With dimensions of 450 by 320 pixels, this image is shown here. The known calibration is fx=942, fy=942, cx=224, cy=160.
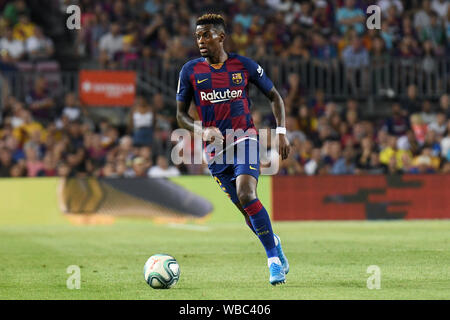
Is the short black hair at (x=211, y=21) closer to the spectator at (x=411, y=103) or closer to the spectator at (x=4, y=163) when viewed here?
the spectator at (x=4, y=163)

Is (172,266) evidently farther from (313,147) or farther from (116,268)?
(313,147)

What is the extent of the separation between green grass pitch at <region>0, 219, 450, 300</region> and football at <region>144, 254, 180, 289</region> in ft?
0.34

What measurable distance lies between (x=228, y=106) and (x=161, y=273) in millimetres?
1907

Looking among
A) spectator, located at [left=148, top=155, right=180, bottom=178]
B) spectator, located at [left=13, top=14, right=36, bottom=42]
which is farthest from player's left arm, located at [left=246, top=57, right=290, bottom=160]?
spectator, located at [left=13, top=14, right=36, bottom=42]

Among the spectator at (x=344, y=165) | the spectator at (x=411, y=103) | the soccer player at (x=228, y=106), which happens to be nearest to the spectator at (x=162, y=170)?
the spectator at (x=344, y=165)

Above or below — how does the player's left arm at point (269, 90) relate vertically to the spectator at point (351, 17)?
below

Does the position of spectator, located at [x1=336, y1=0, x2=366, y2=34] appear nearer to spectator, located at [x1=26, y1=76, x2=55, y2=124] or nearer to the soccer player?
spectator, located at [x1=26, y1=76, x2=55, y2=124]

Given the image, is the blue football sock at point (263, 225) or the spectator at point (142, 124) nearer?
the blue football sock at point (263, 225)

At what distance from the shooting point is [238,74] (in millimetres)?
10023

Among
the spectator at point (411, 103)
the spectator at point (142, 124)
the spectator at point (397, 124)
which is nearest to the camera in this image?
the spectator at point (142, 124)

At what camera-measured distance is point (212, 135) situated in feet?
31.2

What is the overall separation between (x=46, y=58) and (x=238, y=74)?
14015 millimetres

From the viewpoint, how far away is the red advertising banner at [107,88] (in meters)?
21.6

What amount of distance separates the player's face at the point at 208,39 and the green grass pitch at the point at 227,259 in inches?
95.7
